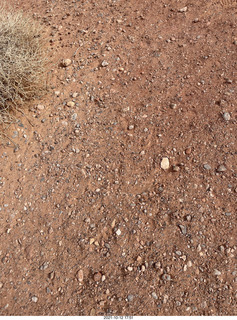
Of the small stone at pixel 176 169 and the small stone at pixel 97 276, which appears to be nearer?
the small stone at pixel 97 276

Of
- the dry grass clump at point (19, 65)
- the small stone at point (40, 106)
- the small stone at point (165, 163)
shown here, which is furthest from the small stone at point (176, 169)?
the dry grass clump at point (19, 65)

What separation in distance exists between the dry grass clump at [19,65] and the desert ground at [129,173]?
6.0 inches

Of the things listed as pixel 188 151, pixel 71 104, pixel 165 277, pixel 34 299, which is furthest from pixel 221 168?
pixel 34 299

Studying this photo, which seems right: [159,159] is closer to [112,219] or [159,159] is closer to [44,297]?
[112,219]

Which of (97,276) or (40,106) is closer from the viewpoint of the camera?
(97,276)

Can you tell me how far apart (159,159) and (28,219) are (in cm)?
141

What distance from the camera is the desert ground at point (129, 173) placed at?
209cm

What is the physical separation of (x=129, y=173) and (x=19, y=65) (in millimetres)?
1914

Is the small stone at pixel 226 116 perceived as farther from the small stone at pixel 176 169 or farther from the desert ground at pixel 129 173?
the small stone at pixel 176 169

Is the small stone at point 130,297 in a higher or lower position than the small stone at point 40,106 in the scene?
lower

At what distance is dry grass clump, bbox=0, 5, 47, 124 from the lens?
10.3 ft

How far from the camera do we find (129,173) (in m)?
2.60

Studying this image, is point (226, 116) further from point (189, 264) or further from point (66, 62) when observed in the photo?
point (66, 62)

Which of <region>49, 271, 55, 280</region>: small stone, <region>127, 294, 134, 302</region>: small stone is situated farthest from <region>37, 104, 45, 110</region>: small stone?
<region>127, 294, 134, 302</region>: small stone
